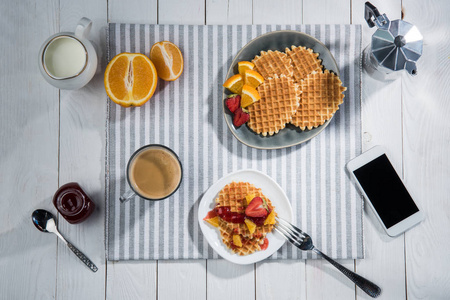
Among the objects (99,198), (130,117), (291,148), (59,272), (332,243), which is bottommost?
(59,272)

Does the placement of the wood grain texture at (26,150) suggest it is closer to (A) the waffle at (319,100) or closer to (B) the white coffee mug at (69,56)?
(B) the white coffee mug at (69,56)

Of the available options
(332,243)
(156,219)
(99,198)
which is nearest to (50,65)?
(99,198)

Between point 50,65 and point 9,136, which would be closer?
point 50,65

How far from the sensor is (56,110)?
1.26 meters

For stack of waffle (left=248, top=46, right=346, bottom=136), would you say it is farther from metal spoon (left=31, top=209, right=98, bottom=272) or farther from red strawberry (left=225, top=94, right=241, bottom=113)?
metal spoon (left=31, top=209, right=98, bottom=272)

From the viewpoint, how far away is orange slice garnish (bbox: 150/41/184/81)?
3.79 feet

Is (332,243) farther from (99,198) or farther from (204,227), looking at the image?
(99,198)

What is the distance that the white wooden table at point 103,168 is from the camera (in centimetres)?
124

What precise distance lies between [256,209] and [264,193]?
93 millimetres

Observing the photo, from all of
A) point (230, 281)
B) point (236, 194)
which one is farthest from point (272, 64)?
point (230, 281)

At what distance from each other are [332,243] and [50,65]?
1.10 m

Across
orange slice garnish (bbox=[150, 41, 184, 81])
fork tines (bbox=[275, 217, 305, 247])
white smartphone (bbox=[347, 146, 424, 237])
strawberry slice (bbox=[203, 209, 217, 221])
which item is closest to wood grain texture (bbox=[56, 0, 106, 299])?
orange slice garnish (bbox=[150, 41, 184, 81])

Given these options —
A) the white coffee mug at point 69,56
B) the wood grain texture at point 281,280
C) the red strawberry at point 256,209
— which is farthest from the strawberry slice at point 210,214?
the white coffee mug at point 69,56

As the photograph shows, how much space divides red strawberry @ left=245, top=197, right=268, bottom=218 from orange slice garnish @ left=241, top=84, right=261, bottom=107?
12.3 inches
